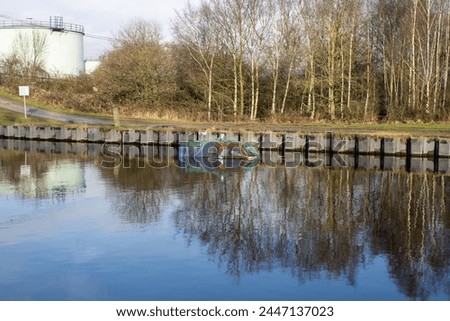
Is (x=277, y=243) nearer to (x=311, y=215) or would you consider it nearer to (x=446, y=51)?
(x=311, y=215)

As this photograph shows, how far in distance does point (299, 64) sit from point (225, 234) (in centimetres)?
3180

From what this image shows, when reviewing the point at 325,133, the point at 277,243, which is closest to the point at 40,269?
the point at 277,243

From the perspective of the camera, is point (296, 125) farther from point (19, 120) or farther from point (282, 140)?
point (19, 120)

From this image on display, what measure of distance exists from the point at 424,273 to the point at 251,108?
109 feet

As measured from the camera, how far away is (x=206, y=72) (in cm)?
4444

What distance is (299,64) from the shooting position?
143 ft

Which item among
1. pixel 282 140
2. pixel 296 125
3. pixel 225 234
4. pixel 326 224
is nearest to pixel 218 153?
pixel 282 140

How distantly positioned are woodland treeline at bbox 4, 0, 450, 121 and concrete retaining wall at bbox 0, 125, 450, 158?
884 centimetres

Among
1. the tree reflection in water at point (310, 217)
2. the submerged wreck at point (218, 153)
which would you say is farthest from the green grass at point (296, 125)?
the tree reflection in water at point (310, 217)

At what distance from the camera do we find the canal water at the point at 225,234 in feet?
32.2

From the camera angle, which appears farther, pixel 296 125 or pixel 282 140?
pixel 296 125

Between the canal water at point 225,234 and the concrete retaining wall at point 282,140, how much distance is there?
438 centimetres

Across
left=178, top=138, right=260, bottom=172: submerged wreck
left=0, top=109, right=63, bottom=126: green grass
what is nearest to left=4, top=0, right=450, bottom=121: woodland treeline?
left=0, top=109, right=63, bottom=126: green grass

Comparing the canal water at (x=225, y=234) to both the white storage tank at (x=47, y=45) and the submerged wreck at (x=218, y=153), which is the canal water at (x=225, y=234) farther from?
the white storage tank at (x=47, y=45)
